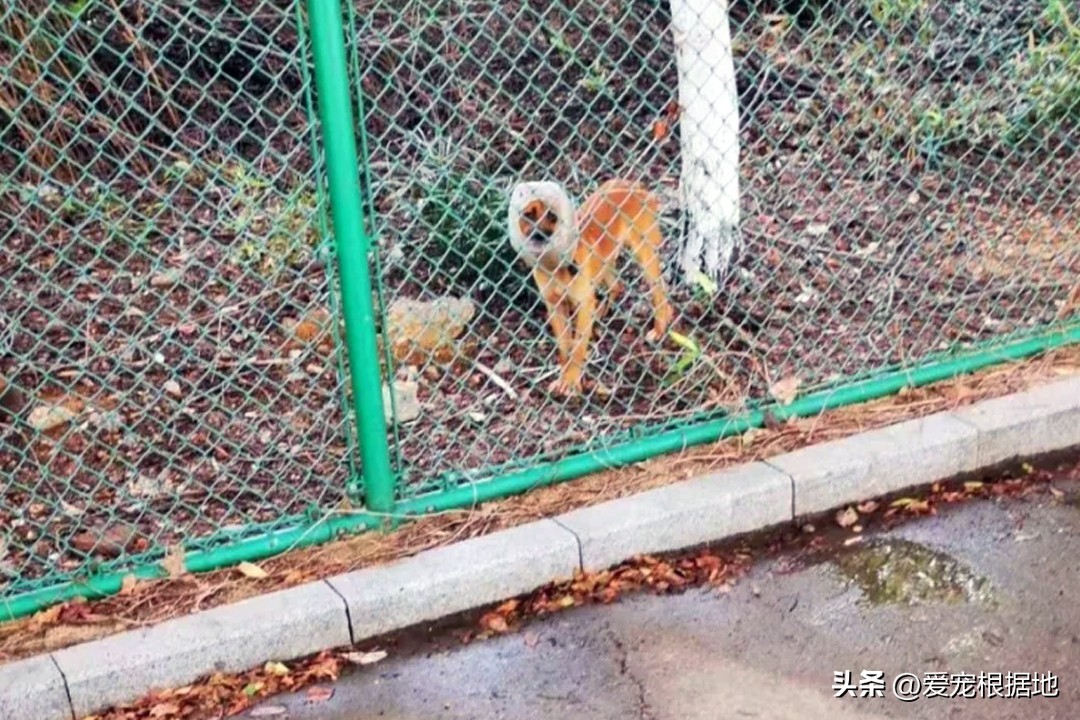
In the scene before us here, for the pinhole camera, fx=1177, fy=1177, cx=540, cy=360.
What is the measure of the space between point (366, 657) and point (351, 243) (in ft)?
3.14

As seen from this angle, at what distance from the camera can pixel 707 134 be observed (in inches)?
153

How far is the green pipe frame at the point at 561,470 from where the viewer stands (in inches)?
108

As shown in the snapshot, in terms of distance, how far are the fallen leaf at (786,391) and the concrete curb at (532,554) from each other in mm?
186

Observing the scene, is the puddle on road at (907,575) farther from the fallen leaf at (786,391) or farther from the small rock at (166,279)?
the small rock at (166,279)

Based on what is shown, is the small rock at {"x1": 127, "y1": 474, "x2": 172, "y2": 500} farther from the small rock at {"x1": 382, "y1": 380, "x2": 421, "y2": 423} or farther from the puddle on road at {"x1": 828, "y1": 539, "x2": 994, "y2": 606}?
the puddle on road at {"x1": 828, "y1": 539, "x2": 994, "y2": 606}

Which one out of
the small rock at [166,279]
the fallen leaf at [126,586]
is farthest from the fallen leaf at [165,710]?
the small rock at [166,279]

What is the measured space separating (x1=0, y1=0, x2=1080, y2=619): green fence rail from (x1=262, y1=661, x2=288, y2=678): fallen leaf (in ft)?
1.08

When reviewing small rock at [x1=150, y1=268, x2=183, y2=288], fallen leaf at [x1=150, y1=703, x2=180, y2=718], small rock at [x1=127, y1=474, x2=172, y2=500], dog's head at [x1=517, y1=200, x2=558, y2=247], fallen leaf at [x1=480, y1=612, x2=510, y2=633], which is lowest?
fallen leaf at [x1=150, y1=703, x2=180, y2=718]

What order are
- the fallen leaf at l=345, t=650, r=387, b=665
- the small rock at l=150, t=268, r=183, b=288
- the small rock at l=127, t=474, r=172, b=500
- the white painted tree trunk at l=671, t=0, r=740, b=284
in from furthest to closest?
the small rock at l=150, t=268, r=183, b=288 < the white painted tree trunk at l=671, t=0, r=740, b=284 < the small rock at l=127, t=474, r=172, b=500 < the fallen leaf at l=345, t=650, r=387, b=665

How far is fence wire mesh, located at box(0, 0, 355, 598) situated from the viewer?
313cm

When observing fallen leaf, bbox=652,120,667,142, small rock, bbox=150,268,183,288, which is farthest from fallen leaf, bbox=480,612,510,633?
fallen leaf, bbox=652,120,667,142

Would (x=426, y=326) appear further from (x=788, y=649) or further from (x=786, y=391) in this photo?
(x=788, y=649)

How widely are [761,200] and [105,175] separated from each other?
2.59 meters

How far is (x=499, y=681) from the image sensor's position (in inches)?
102
